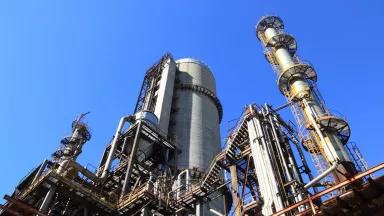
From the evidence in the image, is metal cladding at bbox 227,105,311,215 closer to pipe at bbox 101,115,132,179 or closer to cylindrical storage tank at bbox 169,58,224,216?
cylindrical storage tank at bbox 169,58,224,216

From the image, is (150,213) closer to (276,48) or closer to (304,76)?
(304,76)

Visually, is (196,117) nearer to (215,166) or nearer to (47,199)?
(215,166)

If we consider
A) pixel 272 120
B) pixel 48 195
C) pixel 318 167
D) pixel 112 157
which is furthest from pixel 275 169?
pixel 112 157

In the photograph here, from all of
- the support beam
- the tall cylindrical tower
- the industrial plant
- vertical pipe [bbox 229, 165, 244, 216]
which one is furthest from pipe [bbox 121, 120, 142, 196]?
the tall cylindrical tower

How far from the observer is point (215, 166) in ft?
91.7

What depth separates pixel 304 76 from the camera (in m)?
35.7

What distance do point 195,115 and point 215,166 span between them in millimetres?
20792

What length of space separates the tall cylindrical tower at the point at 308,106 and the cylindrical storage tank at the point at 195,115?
11842mm

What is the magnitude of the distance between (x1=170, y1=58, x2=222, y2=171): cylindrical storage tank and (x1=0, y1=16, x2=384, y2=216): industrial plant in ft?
0.58

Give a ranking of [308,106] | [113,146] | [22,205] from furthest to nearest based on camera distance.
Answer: [113,146] → [308,106] → [22,205]

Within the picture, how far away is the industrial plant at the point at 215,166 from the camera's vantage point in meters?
20.8

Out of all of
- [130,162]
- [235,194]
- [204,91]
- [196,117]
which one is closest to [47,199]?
[130,162]

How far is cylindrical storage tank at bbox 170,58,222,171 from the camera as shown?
4247 cm

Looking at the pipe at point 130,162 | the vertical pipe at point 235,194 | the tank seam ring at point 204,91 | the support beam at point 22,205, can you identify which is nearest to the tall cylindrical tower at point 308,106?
the vertical pipe at point 235,194
